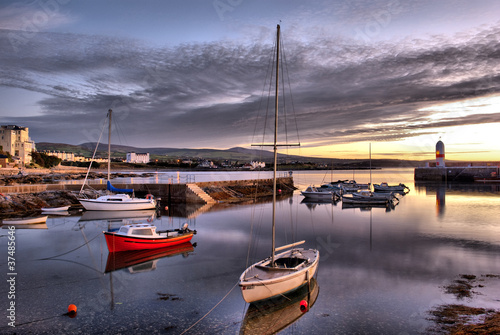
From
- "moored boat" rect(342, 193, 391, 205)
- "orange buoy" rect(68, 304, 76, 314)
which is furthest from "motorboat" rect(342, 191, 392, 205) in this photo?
"orange buoy" rect(68, 304, 76, 314)

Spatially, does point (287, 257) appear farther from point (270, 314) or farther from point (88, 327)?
point (88, 327)

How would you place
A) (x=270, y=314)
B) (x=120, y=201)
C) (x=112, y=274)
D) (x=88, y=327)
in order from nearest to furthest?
(x=88, y=327) → (x=270, y=314) → (x=112, y=274) → (x=120, y=201)

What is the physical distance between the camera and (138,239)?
18.4m

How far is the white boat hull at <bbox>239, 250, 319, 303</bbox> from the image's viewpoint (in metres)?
10.8

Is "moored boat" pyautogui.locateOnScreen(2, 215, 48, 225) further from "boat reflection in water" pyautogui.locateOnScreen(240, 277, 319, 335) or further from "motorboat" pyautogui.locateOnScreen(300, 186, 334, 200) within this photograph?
"motorboat" pyautogui.locateOnScreen(300, 186, 334, 200)

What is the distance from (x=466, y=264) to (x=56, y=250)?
878 inches

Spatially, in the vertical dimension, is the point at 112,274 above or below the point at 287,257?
below

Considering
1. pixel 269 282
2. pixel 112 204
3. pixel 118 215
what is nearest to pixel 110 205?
pixel 112 204

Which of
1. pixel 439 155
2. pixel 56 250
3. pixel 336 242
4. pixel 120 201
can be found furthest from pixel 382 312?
pixel 439 155

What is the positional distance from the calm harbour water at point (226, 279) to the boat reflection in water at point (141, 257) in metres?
0.13

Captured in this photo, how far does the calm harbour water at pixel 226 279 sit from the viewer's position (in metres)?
10.2

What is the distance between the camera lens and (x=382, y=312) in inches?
429

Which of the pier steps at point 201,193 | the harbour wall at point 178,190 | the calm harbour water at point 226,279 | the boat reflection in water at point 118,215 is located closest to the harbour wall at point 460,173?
the harbour wall at point 178,190

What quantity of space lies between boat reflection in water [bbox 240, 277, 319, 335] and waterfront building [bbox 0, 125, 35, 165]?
405 feet
